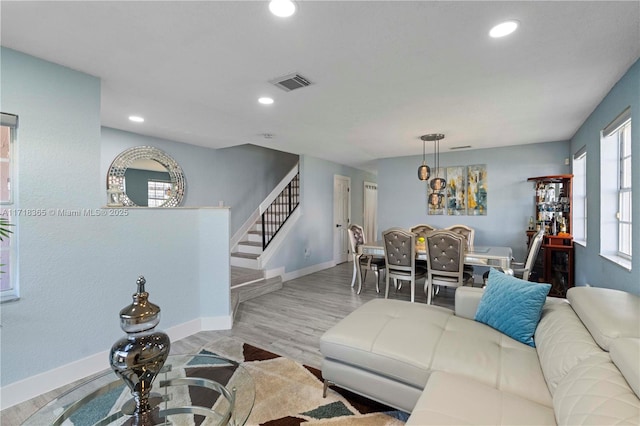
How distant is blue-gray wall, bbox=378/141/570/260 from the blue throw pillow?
147 inches

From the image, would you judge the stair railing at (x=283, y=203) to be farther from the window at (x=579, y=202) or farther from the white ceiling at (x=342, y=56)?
the window at (x=579, y=202)

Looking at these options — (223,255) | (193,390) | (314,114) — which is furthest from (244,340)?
(314,114)

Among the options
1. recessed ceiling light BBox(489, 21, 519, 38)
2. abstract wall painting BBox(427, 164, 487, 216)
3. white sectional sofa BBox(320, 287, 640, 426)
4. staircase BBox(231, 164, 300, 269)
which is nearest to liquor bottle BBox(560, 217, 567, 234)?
abstract wall painting BBox(427, 164, 487, 216)

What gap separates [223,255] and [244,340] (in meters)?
0.94

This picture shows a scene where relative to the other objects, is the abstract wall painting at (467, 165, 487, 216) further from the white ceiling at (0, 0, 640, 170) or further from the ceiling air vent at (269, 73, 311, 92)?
the ceiling air vent at (269, 73, 311, 92)

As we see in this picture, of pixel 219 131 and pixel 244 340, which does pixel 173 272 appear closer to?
pixel 244 340

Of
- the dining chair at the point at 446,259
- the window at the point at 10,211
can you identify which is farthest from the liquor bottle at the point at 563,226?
the window at the point at 10,211

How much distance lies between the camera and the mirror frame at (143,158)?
13.8 ft

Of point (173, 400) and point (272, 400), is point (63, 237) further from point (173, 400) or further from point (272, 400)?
point (272, 400)

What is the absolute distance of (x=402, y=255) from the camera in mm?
4160

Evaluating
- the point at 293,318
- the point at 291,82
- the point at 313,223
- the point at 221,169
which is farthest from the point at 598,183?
the point at 221,169

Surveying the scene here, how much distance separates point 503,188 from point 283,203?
14.2 feet

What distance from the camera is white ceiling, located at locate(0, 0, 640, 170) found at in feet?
5.52

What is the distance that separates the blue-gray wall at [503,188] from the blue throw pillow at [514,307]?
3.74 meters
